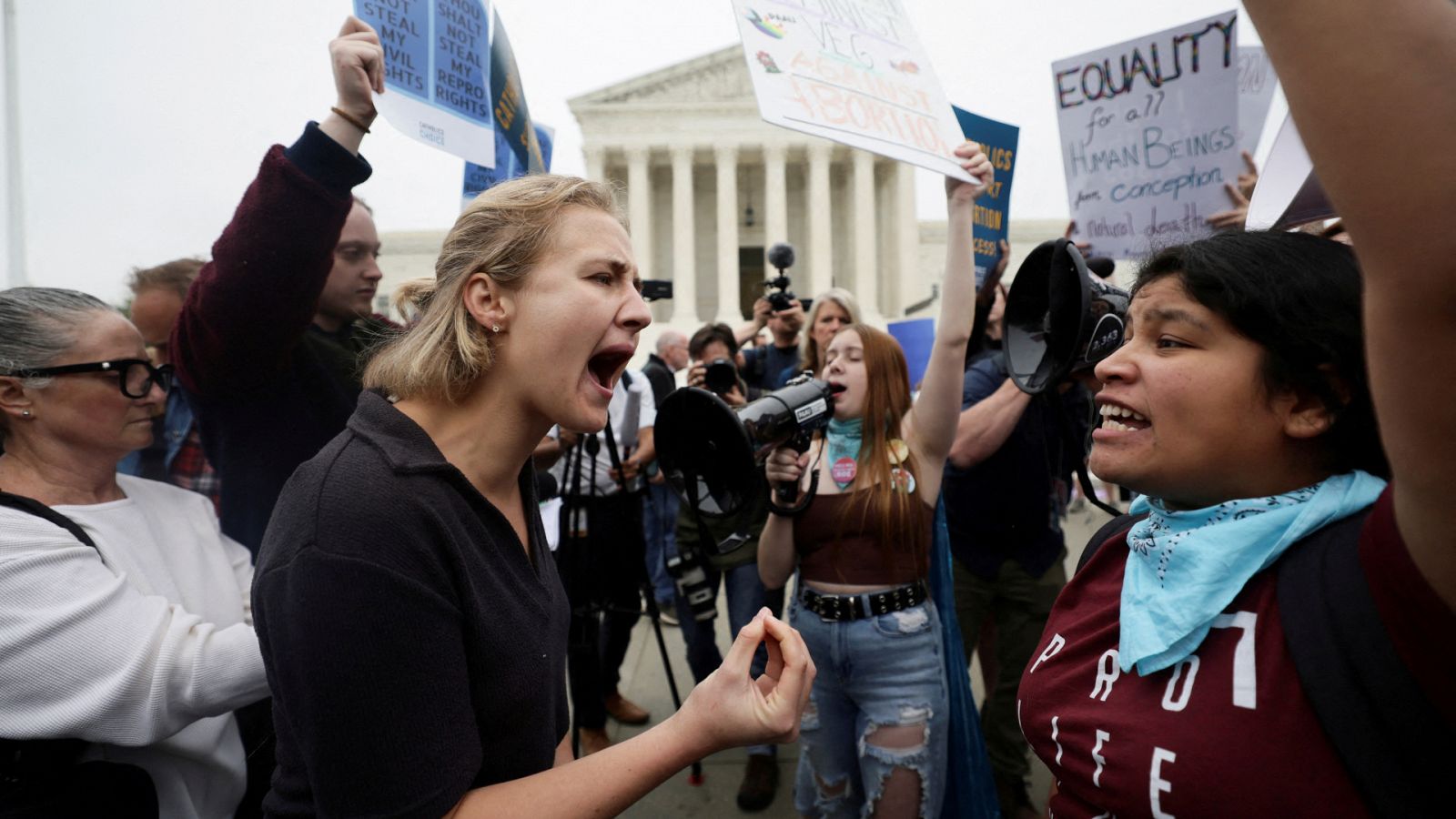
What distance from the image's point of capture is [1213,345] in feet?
3.31

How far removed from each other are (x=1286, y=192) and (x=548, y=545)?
64.4 inches

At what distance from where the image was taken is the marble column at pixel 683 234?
95.3ft

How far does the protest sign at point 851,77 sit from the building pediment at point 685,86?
28735 mm

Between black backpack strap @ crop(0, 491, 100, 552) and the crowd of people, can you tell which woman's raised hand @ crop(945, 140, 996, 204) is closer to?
the crowd of people

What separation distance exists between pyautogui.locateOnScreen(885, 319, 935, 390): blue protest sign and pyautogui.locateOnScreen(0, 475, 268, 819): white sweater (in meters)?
3.70

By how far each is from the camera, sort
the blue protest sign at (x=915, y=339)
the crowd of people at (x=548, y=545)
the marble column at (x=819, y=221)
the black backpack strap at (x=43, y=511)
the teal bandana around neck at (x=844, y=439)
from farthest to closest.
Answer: the marble column at (x=819, y=221) → the blue protest sign at (x=915, y=339) → the teal bandana around neck at (x=844, y=439) → the black backpack strap at (x=43, y=511) → the crowd of people at (x=548, y=545)

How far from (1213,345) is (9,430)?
247cm

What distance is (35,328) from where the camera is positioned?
1.64 m

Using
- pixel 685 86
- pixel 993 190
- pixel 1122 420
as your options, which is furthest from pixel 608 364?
pixel 685 86

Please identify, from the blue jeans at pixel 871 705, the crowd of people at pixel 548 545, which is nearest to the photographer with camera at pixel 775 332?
the crowd of people at pixel 548 545

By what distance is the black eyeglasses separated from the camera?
1.63m

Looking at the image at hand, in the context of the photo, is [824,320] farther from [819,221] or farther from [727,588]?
[819,221]

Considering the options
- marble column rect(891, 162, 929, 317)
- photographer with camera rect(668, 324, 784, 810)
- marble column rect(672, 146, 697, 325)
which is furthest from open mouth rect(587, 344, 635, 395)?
marble column rect(891, 162, 929, 317)

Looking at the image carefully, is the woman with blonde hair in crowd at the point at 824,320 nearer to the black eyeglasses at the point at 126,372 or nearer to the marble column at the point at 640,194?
the black eyeglasses at the point at 126,372
